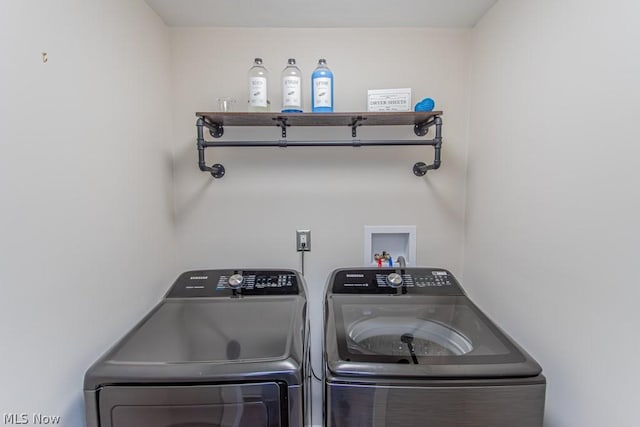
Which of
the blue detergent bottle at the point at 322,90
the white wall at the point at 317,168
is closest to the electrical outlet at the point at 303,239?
the white wall at the point at 317,168

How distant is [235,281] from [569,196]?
1.37 meters

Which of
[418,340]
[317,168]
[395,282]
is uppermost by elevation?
[317,168]

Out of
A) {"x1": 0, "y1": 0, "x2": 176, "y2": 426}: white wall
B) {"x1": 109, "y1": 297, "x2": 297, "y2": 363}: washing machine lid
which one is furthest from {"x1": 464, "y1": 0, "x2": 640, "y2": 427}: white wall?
{"x1": 0, "y1": 0, "x2": 176, "y2": 426}: white wall

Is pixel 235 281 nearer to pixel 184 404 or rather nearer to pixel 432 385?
pixel 184 404

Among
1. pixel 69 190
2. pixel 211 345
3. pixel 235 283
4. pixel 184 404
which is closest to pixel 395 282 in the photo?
pixel 235 283

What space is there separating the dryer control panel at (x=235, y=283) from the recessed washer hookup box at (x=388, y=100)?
958mm

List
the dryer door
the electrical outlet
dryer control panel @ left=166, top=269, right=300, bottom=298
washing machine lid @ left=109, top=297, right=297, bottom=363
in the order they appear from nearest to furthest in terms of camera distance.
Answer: the dryer door < washing machine lid @ left=109, top=297, right=297, bottom=363 < dryer control panel @ left=166, top=269, right=300, bottom=298 < the electrical outlet

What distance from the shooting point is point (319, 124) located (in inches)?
69.2

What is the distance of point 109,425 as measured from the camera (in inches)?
36.6

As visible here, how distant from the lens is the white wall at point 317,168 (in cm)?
177

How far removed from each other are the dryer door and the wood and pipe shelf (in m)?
1.07

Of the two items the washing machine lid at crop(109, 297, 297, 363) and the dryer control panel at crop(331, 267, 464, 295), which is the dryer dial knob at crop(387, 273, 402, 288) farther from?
the washing machine lid at crop(109, 297, 297, 363)

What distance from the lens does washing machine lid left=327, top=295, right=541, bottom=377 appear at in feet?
3.21

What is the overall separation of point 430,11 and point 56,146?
5.40 feet
